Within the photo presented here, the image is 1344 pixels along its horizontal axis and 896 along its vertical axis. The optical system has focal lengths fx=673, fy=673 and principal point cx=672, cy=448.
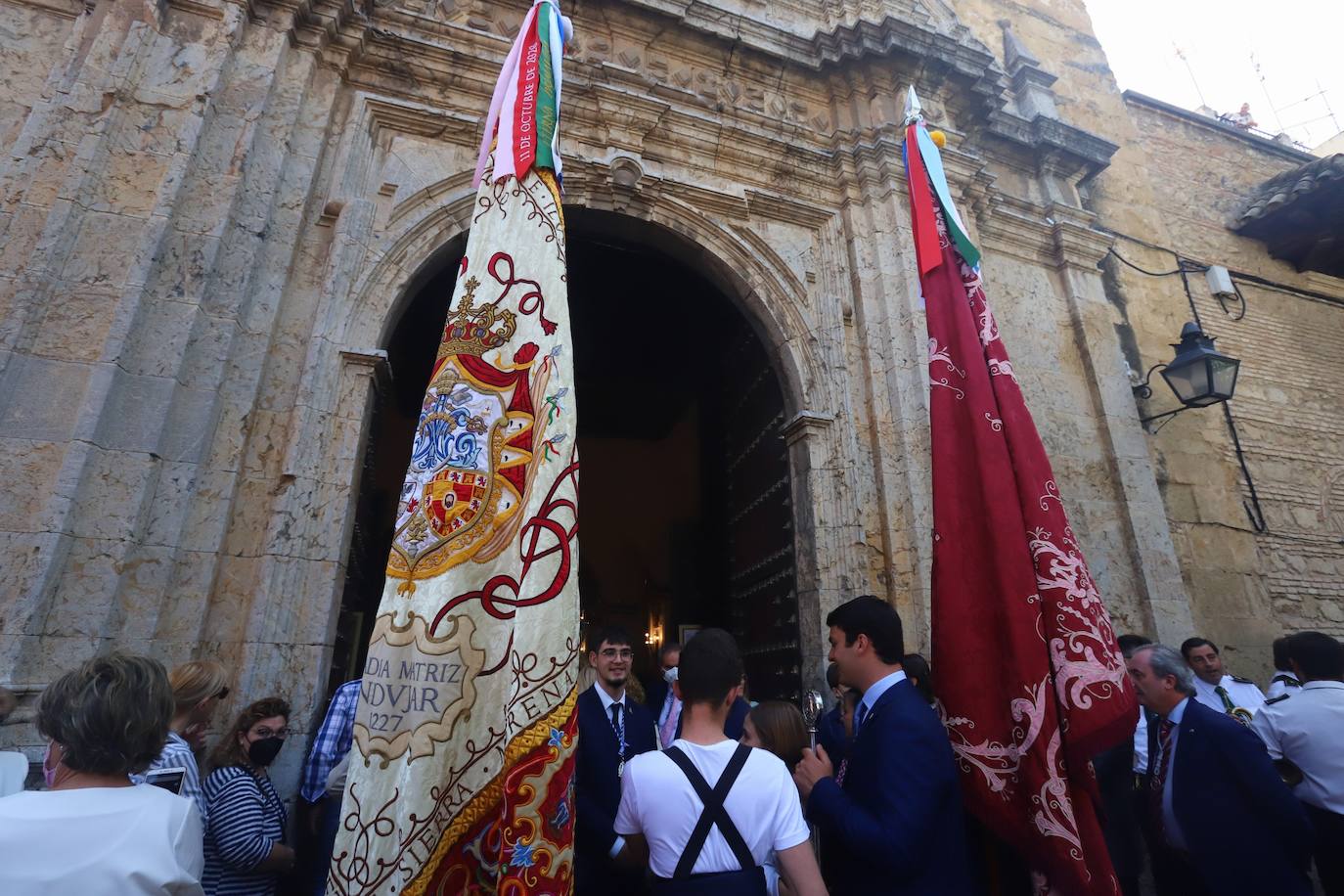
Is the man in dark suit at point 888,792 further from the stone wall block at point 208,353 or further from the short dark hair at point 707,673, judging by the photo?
the stone wall block at point 208,353

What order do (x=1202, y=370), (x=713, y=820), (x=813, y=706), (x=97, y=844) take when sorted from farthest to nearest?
1. (x=1202, y=370)
2. (x=813, y=706)
3. (x=713, y=820)
4. (x=97, y=844)

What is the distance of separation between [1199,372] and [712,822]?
542cm

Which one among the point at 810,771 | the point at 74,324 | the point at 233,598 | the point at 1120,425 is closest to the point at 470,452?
the point at 810,771

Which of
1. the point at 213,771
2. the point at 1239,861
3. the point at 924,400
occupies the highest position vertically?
the point at 924,400

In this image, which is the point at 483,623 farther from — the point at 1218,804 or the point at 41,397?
the point at 41,397

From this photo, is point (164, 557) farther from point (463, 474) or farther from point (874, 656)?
point (874, 656)

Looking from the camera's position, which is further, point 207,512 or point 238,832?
point 207,512

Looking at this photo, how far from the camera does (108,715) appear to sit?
1300 millimetres

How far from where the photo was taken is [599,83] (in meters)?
4.73

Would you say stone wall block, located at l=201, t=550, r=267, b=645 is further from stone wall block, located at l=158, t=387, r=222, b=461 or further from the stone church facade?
stone wall block, located at l=158, t=387, r=222, b=461

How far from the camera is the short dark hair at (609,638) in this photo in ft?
9.07

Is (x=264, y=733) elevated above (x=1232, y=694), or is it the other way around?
(x=1232, y=694)

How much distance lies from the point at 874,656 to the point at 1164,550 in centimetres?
426

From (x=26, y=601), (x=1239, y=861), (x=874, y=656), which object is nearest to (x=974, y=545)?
(x=874, y=656)
